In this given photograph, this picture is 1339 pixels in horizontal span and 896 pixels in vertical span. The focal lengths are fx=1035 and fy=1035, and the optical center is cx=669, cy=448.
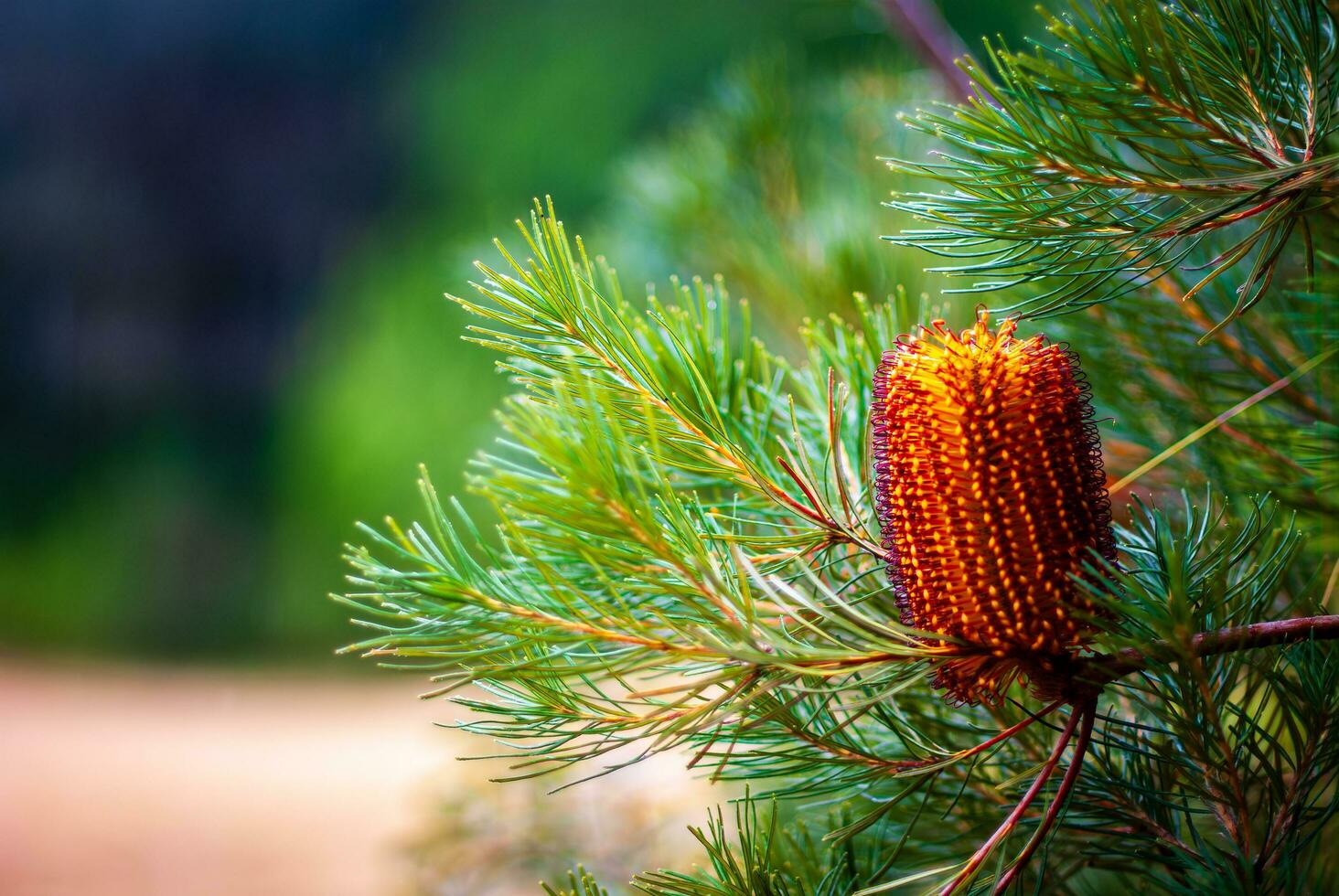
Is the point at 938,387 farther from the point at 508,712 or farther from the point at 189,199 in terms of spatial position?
the point at 189,199

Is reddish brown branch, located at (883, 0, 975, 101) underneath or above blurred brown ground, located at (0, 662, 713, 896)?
above

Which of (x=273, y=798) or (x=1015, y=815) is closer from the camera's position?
(x=1015, y=815)

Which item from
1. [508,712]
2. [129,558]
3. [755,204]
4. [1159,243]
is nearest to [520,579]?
[508,712]

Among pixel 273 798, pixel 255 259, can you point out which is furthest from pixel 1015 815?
pixel 255 259

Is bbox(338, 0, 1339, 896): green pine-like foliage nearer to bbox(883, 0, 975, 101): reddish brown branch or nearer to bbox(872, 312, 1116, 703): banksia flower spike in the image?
bbox(872, 312, 1116, 703): banksia flower spike

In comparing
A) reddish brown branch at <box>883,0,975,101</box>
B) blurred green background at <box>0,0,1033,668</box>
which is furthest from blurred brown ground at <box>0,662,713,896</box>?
reddish brown branch at <box>883,0,975,101</box>

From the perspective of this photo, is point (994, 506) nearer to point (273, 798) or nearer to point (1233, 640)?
point (1233, 640)
